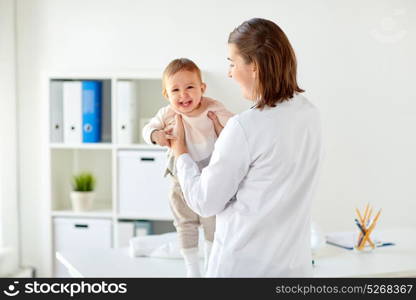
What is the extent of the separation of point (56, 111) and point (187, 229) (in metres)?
2.00

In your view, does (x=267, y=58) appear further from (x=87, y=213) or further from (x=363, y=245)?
(x=87, y=213)

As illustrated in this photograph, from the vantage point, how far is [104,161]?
13.1 ft

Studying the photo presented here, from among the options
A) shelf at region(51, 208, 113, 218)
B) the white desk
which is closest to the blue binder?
shelf at region(51, 208, 113, 218)

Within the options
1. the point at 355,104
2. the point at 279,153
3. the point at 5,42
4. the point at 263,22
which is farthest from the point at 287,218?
the point at 5,42

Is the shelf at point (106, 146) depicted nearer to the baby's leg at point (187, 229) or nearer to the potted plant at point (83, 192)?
the potted plant at point (83, 192)

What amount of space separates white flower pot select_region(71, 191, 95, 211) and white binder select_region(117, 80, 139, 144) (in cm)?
41

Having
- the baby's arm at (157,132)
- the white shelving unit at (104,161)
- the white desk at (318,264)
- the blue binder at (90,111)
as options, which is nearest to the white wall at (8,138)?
the white shelving unit at (104,161)

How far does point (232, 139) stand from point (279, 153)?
0.12 metres

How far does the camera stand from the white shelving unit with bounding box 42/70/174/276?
3592mm

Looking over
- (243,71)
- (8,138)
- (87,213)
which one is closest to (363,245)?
(243,71)

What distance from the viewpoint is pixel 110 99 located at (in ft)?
12.5

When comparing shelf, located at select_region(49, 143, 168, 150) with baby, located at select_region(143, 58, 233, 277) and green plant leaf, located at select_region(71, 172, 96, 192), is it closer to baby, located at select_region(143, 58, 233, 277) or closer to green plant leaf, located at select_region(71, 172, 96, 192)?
green plant leaf, located at select_region(71, 172, 96, 192)

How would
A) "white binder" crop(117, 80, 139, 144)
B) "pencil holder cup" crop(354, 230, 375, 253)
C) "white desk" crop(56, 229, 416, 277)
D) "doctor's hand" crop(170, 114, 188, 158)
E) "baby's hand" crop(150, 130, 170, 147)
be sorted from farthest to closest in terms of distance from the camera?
"white binder" crop(117, 80, 139, 144), "pencil holder cup" crop(354, 230, 375, 253), "white desk" crop(56, 229, 416, 277), "baby's hand" crop(150, 130, 170, 147), "doctor's hand" crop(170, 114, 188, 158)

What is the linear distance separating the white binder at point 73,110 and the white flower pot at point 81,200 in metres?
0.33
